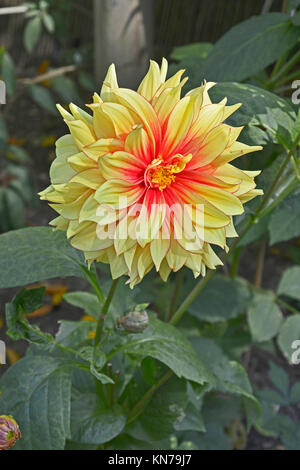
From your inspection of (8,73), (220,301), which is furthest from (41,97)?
(220,301)

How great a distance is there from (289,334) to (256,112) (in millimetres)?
654

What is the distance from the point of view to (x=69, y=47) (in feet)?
7.36

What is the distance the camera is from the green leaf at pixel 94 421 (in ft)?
2.76

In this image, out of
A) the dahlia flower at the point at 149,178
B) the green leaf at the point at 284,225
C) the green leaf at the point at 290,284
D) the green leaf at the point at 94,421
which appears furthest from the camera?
the green leaf at the point at 290,284

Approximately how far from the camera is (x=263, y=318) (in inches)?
51.9

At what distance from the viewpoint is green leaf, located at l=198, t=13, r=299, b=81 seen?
0.99m

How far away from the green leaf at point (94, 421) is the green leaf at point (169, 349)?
11 cm

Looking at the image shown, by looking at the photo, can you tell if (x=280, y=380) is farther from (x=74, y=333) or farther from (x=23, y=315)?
(x=23, y=315)

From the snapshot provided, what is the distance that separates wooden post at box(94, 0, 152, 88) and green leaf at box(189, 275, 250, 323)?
0.48 metres

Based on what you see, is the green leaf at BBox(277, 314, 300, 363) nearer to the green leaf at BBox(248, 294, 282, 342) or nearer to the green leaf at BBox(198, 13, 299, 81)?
the green leaf at BBox(248, 294, 282, 342)

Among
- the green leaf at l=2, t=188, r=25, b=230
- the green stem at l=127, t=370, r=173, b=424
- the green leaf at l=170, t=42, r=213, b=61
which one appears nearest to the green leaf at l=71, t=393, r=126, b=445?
the green stem at l=127, t=370, r=173, b=424

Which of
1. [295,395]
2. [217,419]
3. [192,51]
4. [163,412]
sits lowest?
[217,419]

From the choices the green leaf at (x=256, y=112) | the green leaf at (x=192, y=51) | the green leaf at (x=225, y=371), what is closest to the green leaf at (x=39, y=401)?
the green leaf at (x=225, y=371)

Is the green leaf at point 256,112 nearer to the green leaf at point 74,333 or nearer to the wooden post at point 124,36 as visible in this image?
the green leaf at point 74,333
